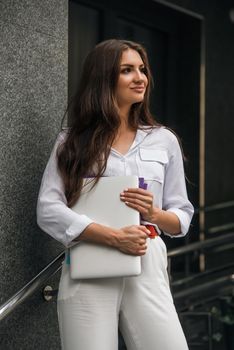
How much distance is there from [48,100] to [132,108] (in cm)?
65

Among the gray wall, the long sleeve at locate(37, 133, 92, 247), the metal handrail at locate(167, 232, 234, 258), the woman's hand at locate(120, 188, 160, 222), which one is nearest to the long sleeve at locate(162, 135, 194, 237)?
the woman's hand at locate(120, 188, 160, 222)

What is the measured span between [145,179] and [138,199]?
0.21 metres

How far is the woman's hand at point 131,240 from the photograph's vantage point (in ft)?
11.3

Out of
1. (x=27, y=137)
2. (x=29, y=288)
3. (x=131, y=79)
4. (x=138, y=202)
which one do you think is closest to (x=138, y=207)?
(x=138, y=202)

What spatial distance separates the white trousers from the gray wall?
24.5 inches

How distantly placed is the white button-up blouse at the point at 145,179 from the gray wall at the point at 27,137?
1.31 feet

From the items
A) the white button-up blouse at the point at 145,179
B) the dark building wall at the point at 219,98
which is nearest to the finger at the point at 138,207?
the white button-up blouse at the point at 145,179

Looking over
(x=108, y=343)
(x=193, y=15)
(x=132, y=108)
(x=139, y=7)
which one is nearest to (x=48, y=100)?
(x=132, y=108)

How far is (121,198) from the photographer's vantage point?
3496mm

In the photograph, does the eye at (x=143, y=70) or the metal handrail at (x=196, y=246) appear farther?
the metal handrail at (x=196, y=246)

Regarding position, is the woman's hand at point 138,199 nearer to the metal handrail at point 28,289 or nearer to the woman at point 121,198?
the woman at point 121,198

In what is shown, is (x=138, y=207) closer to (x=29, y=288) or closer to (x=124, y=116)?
(x=124, y=116)

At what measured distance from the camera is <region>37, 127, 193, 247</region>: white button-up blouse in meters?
3.54

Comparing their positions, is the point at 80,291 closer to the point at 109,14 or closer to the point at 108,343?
the point at 108,343
